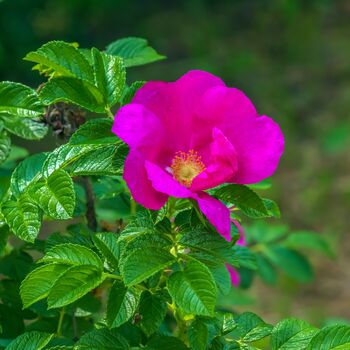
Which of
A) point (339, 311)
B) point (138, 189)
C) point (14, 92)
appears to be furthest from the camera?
point (339, 311)

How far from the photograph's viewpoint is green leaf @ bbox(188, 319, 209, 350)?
843mm

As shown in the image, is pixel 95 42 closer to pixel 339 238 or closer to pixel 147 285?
pixel 339 238

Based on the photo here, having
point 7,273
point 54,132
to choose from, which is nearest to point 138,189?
point 54,132

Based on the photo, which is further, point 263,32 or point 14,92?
point 263,32

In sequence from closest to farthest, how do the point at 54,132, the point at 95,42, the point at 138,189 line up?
the point at 138,189
the point at 54,132
the point at 95,42

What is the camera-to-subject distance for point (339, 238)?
3.49 metres

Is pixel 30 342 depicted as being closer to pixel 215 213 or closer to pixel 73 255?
pixel 73 255

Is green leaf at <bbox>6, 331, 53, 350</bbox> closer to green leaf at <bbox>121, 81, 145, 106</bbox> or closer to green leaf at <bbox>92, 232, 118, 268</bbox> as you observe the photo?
green leaf at <bbox>92, 232, 118, 268</bbox>

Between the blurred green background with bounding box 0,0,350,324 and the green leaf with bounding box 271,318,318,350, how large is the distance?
213cm

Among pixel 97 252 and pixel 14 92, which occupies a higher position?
pixel 14 92

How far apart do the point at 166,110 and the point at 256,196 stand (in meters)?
0.13

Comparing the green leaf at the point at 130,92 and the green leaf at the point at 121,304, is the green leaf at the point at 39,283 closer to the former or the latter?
the green leaf at the point at 121,304

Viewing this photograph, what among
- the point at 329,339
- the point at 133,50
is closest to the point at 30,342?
the point at 329,339

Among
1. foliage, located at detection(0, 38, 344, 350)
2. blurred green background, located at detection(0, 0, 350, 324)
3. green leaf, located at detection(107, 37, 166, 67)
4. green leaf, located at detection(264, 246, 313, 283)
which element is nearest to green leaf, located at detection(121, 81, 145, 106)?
foliage, located at detection(0, 38, 344, 350)
